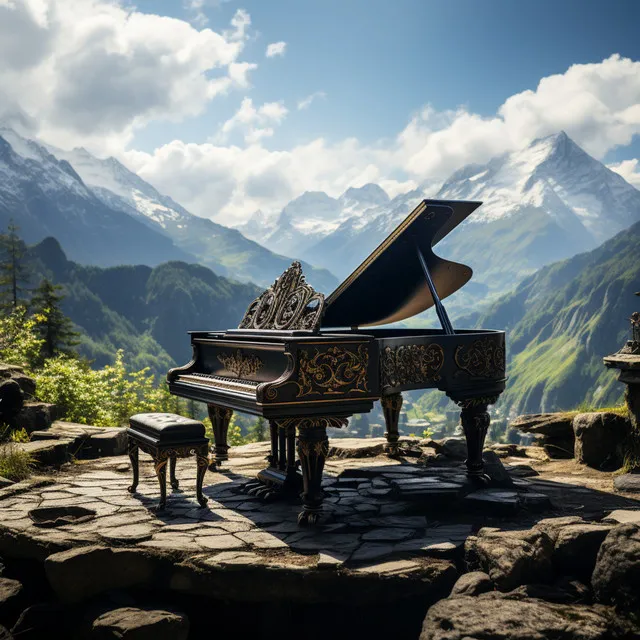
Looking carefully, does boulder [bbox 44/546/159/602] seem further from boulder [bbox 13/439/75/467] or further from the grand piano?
boulder [bbox 13/439/75/467]

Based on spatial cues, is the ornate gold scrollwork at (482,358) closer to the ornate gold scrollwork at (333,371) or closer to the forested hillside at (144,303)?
the ornate gold scrollwork at (333,371)

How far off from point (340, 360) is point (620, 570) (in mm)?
2522

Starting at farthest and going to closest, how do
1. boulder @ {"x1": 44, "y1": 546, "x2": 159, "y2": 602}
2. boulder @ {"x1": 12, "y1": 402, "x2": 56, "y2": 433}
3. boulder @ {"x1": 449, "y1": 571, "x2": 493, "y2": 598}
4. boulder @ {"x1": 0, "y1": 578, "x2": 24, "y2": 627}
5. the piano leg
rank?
boulder @ {"x1": 12, "y1": 402, "x2": 56, "y2": 433}
the piano leg
boulder @ {"x1": 0, "y1": 578, "x2": 24, "y2": 627}
boulder @ {"x1": 44, "y1": 546, "x2": 159, "y2": 602}
boulder @ {"x1": 449, "y1": 571, "x2": 493, "y2": 598}

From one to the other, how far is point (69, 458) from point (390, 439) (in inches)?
168

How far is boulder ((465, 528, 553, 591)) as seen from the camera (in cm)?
438

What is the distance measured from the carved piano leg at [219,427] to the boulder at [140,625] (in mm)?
3316

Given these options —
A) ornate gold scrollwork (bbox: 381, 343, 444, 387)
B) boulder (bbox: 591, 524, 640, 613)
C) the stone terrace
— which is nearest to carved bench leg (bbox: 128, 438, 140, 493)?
the stone terrace

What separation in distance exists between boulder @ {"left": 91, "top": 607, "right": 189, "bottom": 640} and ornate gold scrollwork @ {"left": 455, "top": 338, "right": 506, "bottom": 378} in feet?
12.0

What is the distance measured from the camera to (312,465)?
5.56 metres

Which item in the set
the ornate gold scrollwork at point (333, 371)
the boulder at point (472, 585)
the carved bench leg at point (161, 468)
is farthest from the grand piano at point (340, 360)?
the boulder at point (472, 585)

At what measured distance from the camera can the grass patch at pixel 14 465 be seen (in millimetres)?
7430

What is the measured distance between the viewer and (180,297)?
137500 mm

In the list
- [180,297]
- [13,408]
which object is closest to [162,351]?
[180,297]

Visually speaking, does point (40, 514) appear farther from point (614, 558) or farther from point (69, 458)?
point (614, 558)
